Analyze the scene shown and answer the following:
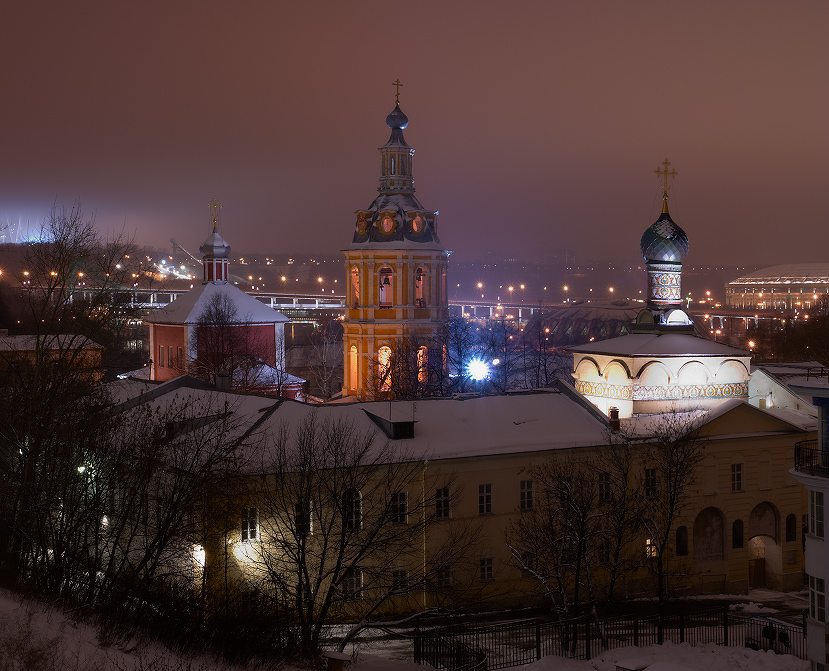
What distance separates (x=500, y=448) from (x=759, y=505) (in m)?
9.36

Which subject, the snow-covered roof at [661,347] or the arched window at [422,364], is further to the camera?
the arched window at [422,364]

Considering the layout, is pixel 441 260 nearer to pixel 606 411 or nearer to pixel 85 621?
pixel 606 411

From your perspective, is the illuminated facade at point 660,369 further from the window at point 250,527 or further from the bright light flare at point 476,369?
the window at point 250,527

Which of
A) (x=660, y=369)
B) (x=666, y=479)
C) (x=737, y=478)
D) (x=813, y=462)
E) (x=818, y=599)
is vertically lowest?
(x=818, y=599)

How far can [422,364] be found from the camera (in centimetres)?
4550

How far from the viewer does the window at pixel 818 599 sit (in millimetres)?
18703

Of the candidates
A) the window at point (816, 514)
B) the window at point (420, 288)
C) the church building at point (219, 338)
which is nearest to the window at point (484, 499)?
the window at point (816, 514)

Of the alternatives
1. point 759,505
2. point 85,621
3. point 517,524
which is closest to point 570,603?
point 517,524

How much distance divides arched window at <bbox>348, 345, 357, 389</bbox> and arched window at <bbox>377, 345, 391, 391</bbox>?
1487mm

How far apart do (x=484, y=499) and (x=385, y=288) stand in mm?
23253

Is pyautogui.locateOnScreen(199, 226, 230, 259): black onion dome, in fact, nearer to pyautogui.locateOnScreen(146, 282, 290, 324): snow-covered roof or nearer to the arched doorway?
pyautogui.locateOnScreen(146, 282, 290, 324): snow-covered roof

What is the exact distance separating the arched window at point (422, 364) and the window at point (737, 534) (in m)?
17.6

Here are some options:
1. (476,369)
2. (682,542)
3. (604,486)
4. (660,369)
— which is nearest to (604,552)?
(604,486)

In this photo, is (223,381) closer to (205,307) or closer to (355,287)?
(205,307)
